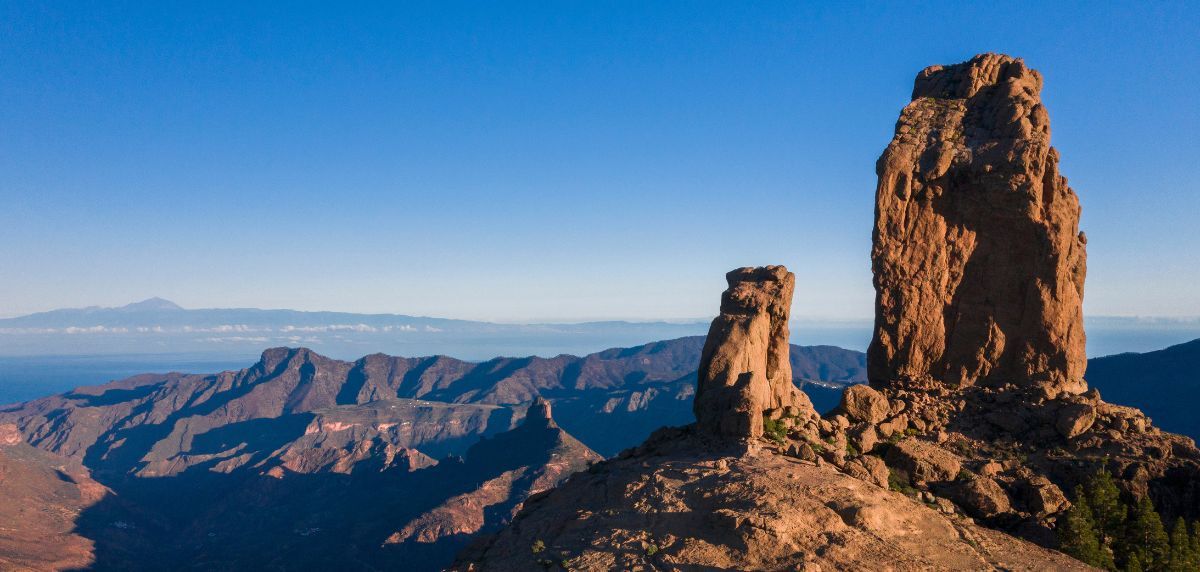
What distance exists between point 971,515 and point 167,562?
6661 inches

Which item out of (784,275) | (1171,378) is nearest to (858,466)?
(784,275)

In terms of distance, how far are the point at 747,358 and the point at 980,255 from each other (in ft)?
47.6

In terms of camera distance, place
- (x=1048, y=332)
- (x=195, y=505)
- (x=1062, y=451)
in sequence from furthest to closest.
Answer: (x=195, y=505), (x=1048, y=332), (x=1062, y=451)

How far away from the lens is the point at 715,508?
18.4 m

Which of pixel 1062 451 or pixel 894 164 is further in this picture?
pixel 894 164

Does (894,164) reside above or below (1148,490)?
above

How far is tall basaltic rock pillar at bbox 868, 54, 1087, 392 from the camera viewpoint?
3219 cm

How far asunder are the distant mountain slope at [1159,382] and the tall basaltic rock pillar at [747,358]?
14256 cm

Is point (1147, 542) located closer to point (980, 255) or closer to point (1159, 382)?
point (980, 255)

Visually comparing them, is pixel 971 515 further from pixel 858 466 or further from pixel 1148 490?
pixel 1148 490

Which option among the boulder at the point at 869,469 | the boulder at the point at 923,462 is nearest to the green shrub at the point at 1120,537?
the boulder at the point at 923,462

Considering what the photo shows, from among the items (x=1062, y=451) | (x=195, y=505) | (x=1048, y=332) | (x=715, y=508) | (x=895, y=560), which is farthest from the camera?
(x=195, y=505)

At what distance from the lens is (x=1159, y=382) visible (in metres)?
164

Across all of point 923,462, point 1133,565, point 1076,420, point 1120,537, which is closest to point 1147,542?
point 1120,537
